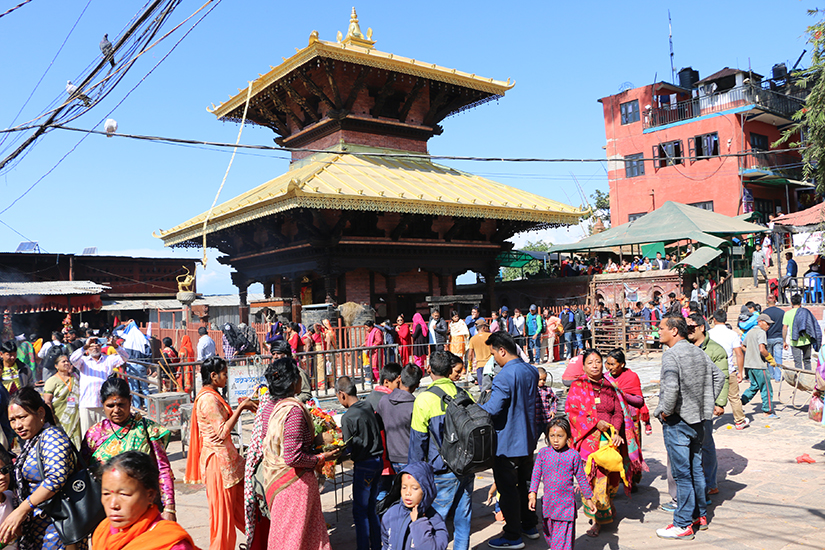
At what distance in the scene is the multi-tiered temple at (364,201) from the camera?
53.9 ft

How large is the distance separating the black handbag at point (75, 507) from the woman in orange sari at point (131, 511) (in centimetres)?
109

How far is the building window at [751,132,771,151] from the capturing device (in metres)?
29.9

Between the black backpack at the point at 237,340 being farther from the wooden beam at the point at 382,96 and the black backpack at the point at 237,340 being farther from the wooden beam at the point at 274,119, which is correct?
the wooden beam at the point at 274,119

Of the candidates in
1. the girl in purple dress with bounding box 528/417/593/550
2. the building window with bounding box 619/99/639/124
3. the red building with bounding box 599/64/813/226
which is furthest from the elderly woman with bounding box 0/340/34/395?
the building window with bounding box 619/99/639/124

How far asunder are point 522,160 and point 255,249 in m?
11.7

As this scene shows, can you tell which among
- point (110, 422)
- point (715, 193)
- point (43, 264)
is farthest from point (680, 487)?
point (43, 264)

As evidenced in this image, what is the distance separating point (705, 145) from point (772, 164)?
4.10m

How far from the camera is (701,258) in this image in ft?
63.1

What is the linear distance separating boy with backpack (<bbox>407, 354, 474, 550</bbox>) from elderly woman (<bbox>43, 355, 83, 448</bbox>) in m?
5.72

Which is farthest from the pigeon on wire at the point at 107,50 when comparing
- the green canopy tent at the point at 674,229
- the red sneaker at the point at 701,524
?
the green canopy tent at the point at 674,229

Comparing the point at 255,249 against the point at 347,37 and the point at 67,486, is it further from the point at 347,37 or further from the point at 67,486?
the point at 67,486

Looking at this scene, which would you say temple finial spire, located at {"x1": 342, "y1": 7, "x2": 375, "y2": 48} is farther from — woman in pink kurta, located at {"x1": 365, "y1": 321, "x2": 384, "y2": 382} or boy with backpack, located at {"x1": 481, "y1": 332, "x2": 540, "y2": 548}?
boy with backpack, located at {"x1": 481, "y1": 332, "x2": 540, "y2": 548}

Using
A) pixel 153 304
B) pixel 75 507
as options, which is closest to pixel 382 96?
pixel 75 507

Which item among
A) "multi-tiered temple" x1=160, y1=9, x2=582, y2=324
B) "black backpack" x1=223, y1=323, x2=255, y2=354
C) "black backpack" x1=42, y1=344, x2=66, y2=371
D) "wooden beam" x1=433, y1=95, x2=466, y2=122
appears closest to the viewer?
"black backpack" x1=42, y1=344, x2=66, y2=371
